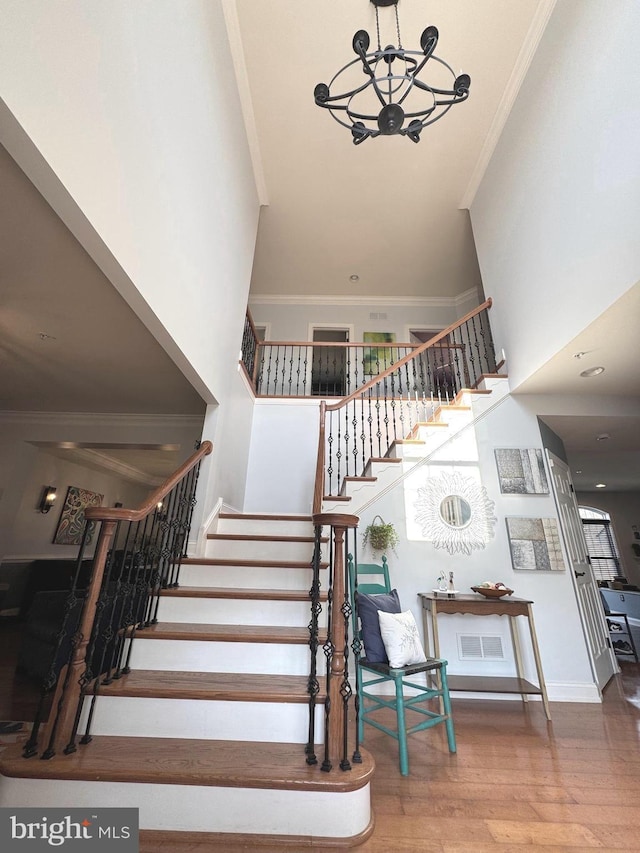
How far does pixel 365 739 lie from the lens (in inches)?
94.1

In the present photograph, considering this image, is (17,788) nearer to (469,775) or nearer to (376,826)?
(376,826)

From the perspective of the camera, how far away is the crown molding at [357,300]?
7.25 m

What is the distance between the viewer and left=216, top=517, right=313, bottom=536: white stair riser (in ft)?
11.7

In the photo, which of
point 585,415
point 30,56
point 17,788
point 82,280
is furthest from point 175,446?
point 585,415

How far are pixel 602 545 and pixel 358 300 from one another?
24.4ft

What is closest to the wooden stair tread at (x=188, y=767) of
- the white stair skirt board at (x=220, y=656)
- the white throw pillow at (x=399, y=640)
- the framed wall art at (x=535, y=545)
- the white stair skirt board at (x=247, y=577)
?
the white stair skirt board at (x=220, y=656)

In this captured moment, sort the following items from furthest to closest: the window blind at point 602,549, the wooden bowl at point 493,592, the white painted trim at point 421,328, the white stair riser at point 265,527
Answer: the window blind at point 602,549, the white painted trim at point 421,328, the white stair riser at point 265,527, the wooden bowl at point 493,592

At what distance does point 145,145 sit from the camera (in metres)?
2.08

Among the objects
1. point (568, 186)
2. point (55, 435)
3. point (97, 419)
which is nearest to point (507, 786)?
point (568, 186)

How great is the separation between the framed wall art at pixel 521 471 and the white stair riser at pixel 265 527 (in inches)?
81.8

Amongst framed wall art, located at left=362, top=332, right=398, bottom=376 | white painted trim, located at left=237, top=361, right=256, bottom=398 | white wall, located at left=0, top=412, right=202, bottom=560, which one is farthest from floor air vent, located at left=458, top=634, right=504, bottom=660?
framed wall art, located at left=362, top=332, right=398, bottom=376

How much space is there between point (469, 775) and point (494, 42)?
20.1 feet

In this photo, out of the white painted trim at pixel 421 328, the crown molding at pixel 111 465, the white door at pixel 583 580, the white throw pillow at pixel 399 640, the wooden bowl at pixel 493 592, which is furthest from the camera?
the white painted trim at pixel 421 328

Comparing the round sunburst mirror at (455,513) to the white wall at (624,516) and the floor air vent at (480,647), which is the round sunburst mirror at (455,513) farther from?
the white wall at (624,516)
